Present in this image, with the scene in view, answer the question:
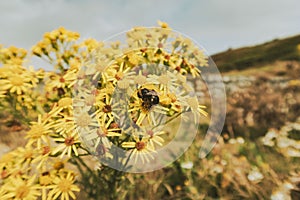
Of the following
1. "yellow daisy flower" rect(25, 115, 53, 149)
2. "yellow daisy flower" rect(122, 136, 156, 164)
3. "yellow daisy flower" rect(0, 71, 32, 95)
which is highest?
"yellow daisy flower" rect(0, 71, 32, 95)

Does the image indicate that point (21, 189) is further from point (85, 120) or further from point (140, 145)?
point (140, 145)

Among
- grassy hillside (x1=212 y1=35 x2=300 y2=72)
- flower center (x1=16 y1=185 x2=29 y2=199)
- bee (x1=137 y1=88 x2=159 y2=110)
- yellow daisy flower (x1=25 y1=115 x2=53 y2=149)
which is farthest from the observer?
grassy hillside (x1=212 y1=35 x2=300 y2=72)

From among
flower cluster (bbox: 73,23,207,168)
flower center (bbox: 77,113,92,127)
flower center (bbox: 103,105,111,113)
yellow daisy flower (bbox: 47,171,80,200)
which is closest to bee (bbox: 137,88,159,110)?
flower cluster (bbox: 73,23,207,168)

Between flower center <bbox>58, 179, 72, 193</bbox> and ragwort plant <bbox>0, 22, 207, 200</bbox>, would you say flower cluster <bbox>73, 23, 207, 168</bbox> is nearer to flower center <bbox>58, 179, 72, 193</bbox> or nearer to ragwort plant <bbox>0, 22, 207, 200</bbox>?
Result: ragwort plant <bbox>0, 22, 207, 200</bbox>

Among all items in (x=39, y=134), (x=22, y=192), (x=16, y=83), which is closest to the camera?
(x=39, y=134)

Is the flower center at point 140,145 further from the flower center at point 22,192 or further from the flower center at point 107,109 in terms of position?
the flower center at point 22,192

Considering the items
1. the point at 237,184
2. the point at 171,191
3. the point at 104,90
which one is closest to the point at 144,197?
the point at 171,191

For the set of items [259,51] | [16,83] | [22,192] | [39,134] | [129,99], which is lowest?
[22,192]

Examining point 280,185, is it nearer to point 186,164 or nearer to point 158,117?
point 186,164

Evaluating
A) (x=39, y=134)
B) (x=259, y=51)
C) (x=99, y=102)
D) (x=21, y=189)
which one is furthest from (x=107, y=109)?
(x=259, y=51)
